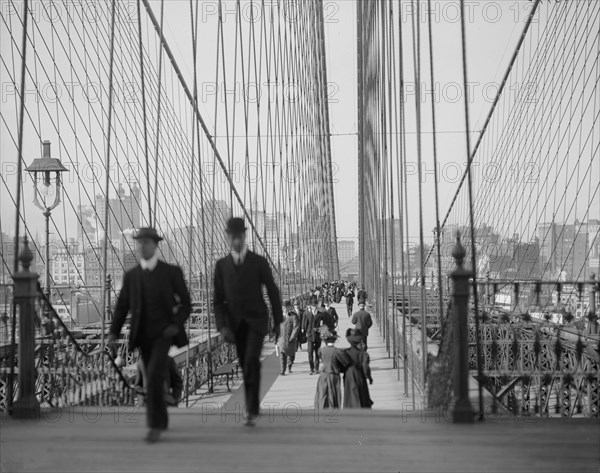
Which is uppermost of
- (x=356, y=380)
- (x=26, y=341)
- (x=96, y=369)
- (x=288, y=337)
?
(x=26, y=341)

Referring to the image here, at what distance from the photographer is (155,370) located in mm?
4312

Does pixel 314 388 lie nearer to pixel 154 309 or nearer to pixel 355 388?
pixel 355 388

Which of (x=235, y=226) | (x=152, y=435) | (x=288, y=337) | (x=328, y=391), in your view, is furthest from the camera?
(x=288, y=337)

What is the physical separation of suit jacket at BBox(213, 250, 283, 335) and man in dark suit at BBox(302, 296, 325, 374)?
33.7 feet

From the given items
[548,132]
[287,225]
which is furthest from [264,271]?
[287,225]

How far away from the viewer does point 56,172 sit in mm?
12180

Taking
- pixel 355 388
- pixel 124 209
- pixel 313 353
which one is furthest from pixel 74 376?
pixel 124 209

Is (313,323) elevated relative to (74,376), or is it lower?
lower

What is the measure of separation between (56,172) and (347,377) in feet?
18.5

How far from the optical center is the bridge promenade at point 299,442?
13.7 feet

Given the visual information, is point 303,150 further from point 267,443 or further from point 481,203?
point 267,443

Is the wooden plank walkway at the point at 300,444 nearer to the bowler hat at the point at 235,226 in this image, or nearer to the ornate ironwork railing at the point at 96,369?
the bowler hat at the point at 235,226

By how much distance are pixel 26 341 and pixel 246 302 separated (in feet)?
5.19

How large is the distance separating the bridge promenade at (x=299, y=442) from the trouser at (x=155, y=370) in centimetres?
20
